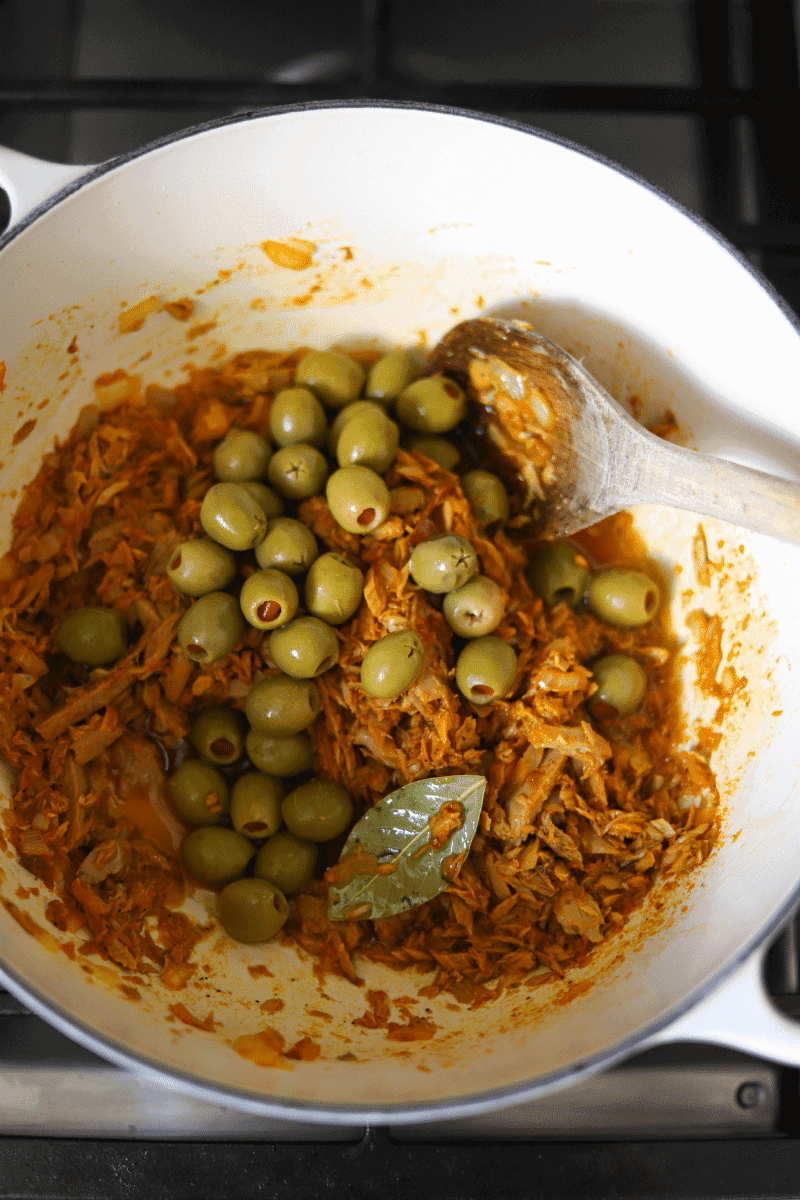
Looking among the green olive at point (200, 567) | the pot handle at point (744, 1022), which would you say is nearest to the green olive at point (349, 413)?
the green olive at point (200, 567)

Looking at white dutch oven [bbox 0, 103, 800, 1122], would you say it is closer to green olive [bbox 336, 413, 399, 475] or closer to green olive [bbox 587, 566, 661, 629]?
green olive [bbox 587, 566, 661, 629]

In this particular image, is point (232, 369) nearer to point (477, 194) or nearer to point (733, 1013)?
point (477, 194)

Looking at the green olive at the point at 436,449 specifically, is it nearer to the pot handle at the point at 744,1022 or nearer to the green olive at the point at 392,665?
the green olive at the point at 392,665

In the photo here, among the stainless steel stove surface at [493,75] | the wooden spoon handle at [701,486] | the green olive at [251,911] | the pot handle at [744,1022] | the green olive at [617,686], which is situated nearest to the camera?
the pot handle at [744,1022]

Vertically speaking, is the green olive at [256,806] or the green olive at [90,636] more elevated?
the green olive at [90,636]

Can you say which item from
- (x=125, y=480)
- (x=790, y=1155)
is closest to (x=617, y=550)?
(x=125, y=480)

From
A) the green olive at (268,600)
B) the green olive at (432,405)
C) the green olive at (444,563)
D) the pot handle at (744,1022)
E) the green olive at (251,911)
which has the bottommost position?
the green olive at (251,911)

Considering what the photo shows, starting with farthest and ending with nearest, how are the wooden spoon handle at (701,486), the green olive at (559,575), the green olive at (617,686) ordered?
the green olive at (559,575) < the green olive at (617,686) < the wooden spoon handle at (701,486)
